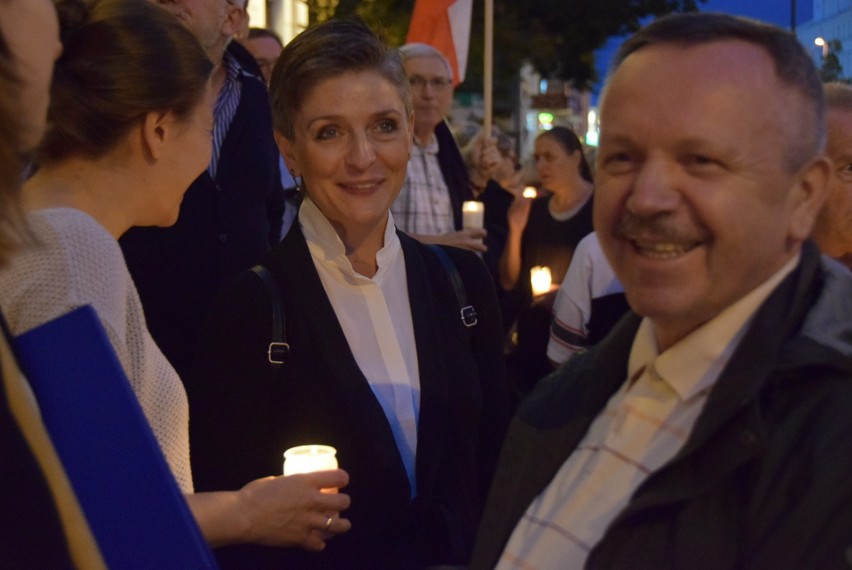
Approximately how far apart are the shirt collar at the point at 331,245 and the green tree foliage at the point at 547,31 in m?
17.5

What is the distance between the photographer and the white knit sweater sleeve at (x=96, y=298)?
188 cm

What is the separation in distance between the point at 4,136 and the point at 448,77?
4783mm

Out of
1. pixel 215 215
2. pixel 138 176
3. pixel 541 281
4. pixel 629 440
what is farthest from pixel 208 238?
pixel 541 281

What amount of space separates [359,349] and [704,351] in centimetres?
143

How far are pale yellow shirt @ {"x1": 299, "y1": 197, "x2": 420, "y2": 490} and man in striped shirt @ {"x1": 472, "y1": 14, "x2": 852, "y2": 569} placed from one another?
3.29 feet

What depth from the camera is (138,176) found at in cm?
238

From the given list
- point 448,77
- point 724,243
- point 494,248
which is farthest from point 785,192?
point 494,248

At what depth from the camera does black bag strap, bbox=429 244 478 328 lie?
306 cm

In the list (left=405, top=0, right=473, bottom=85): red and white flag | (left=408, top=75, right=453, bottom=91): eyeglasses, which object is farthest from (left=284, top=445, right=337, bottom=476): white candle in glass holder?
(left=405, top=0, right=473, bottom=85): red and white flag

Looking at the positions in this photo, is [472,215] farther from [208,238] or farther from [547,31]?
[547,31]

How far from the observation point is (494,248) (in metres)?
7.53

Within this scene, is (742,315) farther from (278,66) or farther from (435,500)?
(278,66)

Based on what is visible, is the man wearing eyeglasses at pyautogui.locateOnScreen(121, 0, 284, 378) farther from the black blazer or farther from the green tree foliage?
the green tree foliage

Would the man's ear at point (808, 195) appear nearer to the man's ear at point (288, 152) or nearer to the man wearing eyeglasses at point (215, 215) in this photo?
the man's ear at point (288, 152)
